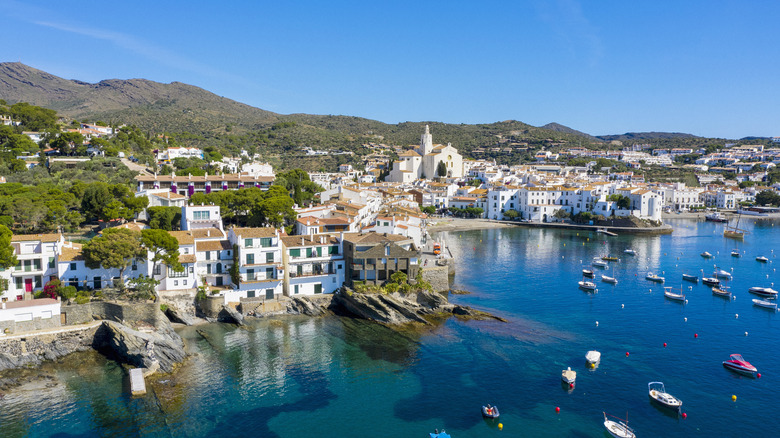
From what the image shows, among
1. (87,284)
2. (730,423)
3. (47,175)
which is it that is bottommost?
(730,423)

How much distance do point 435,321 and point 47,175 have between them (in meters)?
49.8

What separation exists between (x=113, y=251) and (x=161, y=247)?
2.69m

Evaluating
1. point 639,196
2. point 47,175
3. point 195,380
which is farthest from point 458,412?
point 639,196

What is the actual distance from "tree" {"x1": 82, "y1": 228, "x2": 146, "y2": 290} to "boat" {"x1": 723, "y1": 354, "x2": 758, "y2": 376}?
32.9 m

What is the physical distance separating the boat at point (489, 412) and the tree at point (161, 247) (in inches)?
801

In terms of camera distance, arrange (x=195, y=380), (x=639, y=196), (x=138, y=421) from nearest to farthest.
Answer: (x=138, y=421) < (x=195, y=380) < (x=639, y=196)

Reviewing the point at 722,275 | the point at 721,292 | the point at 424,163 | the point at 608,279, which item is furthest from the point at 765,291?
the point at 424,163

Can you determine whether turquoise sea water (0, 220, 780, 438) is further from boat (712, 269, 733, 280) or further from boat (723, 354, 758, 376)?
boat (712, 269, 733, 280)

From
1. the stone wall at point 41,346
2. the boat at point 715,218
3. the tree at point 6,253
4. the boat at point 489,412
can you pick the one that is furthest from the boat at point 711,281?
the boat at point 715,218

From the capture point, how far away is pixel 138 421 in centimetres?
1986

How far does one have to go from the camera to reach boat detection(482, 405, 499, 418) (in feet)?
67.3

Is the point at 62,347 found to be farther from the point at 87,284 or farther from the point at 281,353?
Result: the point at 281,353

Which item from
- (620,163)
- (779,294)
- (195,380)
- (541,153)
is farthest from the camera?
A: (541,153)

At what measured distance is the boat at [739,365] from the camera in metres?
25.0
